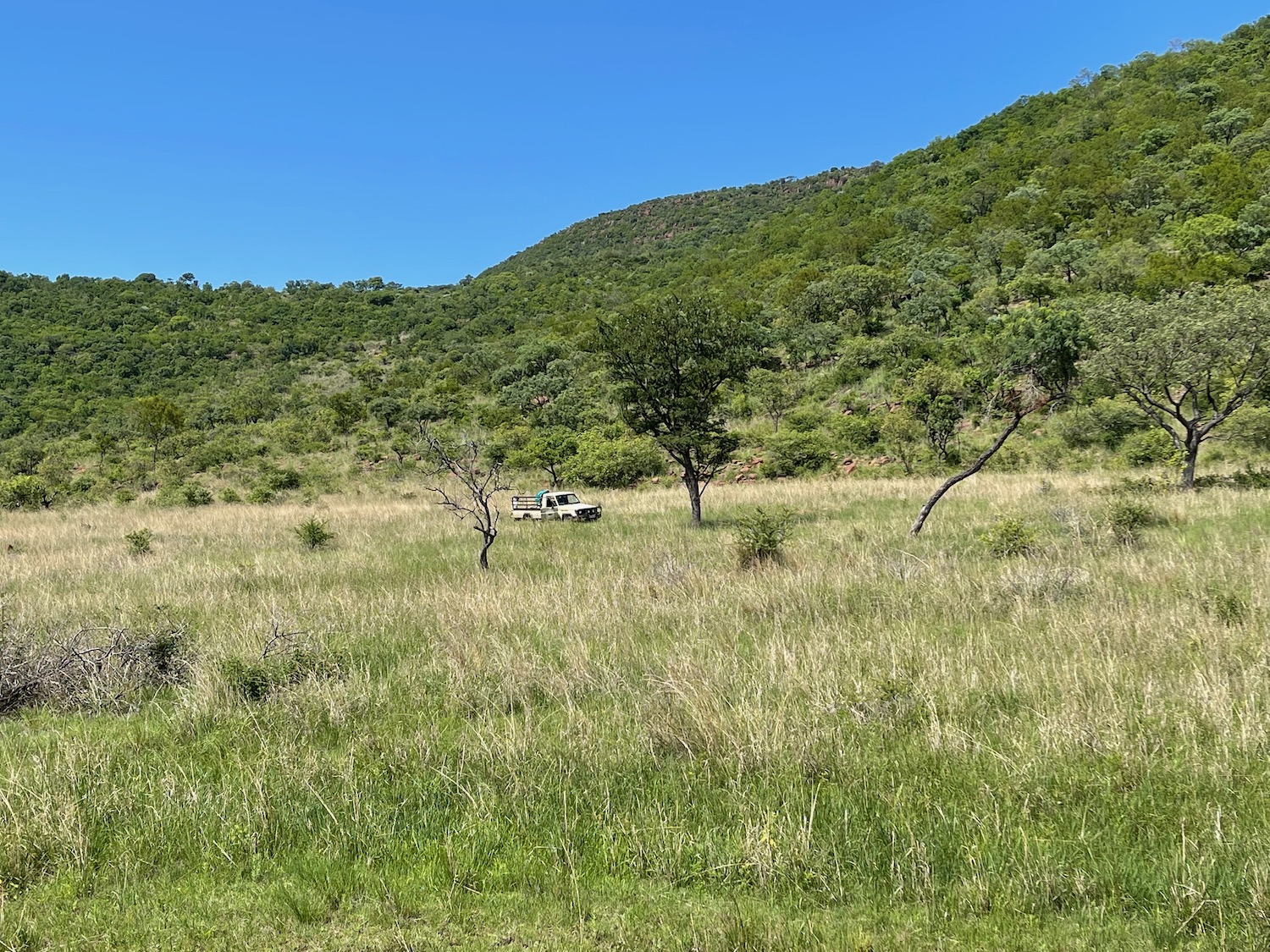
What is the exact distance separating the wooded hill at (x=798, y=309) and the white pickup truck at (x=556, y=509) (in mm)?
5034

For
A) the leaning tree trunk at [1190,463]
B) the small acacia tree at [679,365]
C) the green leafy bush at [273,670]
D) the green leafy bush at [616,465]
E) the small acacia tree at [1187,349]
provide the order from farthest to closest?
the green leafy bush at [616,465]
the small acacia tree at [679,365]
the small acacia tree at [1187,349]
the leaning tree trunk at [1190,463]
the green leafy bush at [273,670]

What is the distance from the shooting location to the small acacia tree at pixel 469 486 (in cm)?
1114

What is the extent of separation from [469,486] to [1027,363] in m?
16.1

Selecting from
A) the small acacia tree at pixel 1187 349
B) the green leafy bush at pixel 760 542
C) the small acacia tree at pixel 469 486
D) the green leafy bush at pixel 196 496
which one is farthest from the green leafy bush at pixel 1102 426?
the green leafy bush at pixel 196 496

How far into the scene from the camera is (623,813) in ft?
11.6

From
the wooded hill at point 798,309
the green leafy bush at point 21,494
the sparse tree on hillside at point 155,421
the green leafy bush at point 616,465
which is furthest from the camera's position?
the sparse tree on hillside at point 155,421

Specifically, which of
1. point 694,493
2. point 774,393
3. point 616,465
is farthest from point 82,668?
point 774,393

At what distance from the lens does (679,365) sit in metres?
17.5

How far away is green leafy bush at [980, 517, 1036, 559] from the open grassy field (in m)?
1.17

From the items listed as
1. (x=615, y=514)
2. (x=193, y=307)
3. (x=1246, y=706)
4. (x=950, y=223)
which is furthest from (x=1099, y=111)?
(x=193, y=307)

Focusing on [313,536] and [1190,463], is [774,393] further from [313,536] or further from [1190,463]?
[313,536]

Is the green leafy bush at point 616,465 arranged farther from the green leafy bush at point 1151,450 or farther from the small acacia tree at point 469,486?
the green leafy bush at point 1151,450

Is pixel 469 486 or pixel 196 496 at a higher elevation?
pixel 196 496

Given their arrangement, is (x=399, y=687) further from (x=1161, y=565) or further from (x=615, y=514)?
(x=615, y=514)
